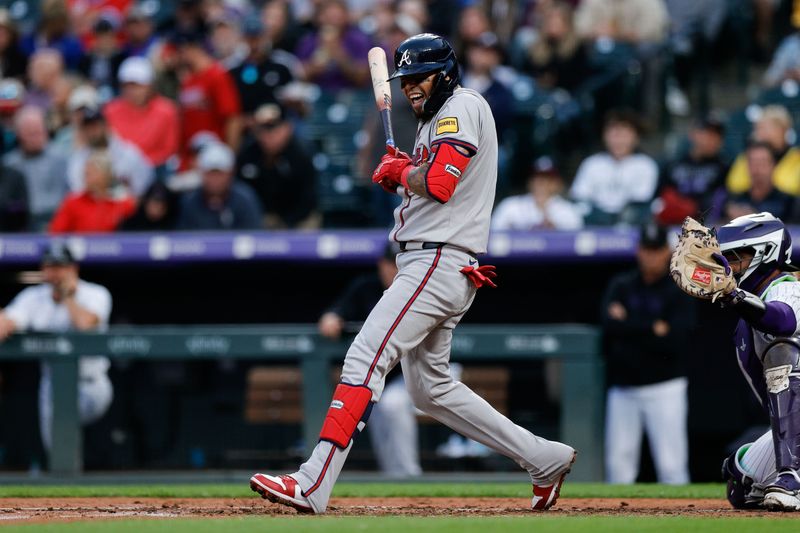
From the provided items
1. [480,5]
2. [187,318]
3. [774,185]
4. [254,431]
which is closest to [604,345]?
[774,185]

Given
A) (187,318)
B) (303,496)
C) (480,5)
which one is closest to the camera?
(303,496)

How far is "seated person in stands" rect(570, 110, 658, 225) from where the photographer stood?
9.66 meters

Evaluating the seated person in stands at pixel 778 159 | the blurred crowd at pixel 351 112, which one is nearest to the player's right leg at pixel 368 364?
the blurred crowd at pixel 351 112

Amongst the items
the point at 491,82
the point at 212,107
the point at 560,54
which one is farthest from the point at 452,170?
the point at 560,54

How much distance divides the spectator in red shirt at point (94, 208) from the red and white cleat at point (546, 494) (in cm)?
481

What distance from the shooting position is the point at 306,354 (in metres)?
8.48

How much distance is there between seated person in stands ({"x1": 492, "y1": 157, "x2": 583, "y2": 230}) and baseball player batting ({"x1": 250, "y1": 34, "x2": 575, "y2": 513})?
3898 millimetres

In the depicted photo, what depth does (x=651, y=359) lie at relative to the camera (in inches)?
333

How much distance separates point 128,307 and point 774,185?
4.33 meters

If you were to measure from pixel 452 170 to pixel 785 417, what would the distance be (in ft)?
5.30

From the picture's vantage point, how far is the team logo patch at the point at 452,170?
5148mm

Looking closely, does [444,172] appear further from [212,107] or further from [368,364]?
[212,107]

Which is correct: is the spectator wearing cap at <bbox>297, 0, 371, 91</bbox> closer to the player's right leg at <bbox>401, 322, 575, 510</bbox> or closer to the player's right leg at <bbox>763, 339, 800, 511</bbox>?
the player's right leg at <bbox>401, 322, 575, 510</bbox>

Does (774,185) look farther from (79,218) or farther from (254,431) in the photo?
(79,218)
